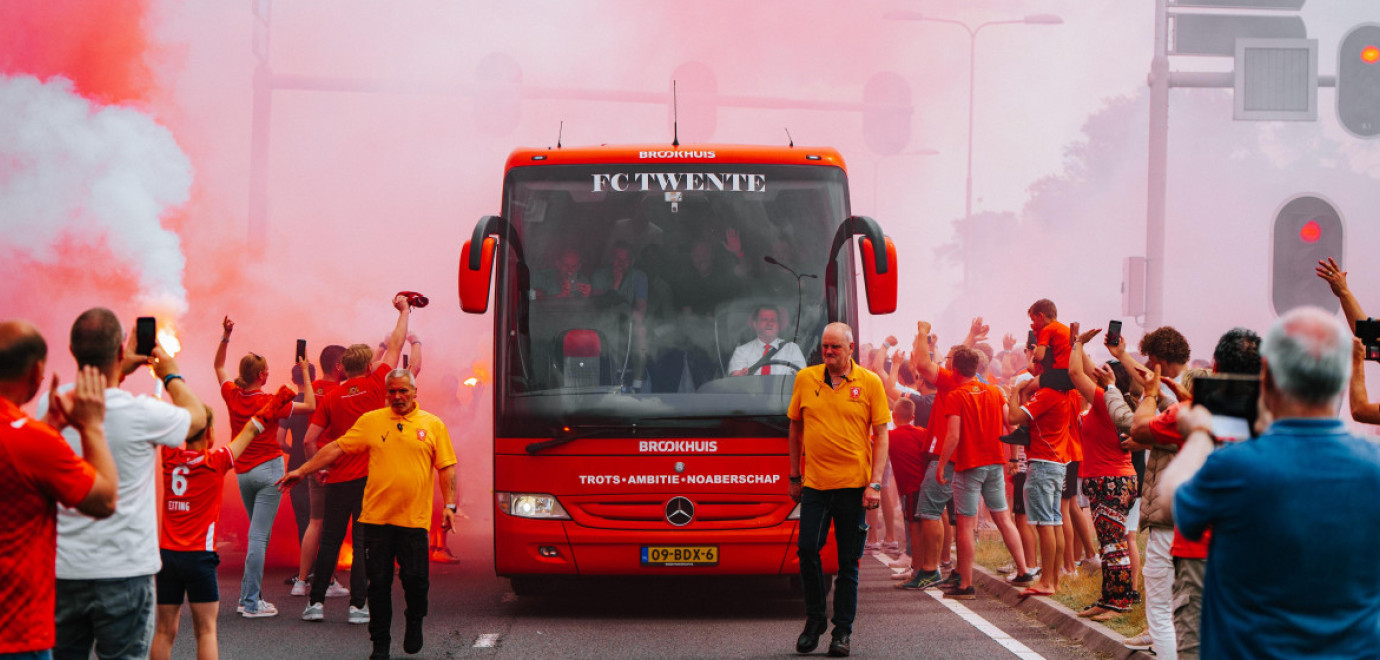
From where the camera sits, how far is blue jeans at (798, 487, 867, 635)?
318 inches

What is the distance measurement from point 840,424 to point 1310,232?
8641 millimetres

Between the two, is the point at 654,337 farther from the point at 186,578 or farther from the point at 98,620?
the point at 98,620

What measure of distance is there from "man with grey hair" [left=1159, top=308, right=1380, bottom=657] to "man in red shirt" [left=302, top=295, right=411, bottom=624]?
20.7ft

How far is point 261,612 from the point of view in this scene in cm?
916

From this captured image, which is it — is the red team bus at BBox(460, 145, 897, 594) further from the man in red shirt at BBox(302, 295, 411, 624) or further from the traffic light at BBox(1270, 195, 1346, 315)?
the traffic light at BBox(1270, 195, 1346, 315)

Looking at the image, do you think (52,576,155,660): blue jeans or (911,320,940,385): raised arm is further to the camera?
(911,320,940,385): raised arm

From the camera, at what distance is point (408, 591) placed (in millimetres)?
7750

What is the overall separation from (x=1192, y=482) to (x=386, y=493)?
5017 millimetres

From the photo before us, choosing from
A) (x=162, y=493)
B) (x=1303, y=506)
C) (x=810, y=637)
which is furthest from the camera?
(x=810, y=637)

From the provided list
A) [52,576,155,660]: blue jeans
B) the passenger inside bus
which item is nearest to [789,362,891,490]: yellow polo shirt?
the passenger inside bus

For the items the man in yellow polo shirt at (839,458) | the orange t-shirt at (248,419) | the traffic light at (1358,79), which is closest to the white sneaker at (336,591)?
the orange t-shirt at (248,419)

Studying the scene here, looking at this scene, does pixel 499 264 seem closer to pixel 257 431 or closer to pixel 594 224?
pixel 594 224

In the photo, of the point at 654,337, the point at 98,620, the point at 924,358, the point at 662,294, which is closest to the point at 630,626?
the point at 654,337

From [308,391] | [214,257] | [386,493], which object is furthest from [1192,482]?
[214,257]
